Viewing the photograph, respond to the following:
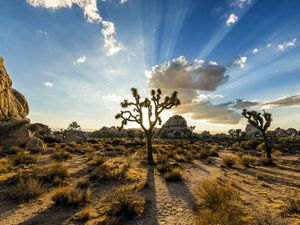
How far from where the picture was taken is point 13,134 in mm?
21969

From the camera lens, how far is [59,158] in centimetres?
1647

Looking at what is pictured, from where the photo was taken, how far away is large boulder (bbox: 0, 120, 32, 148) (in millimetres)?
21359

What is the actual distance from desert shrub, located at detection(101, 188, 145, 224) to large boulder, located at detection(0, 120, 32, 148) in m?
21.1

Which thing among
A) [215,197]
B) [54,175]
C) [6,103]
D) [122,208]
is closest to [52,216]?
[122,208]

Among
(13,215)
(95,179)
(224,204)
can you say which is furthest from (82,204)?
(224,204)

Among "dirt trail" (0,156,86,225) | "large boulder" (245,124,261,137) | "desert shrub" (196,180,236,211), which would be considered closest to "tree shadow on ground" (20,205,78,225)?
"dirt trail" (0,156,86,225)

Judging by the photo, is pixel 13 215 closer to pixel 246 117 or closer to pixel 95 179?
pixel 95 179

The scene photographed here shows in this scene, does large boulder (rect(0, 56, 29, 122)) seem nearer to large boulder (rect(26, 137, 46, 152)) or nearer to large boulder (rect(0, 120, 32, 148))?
large boulder (rect(0, 120, 32, 148))

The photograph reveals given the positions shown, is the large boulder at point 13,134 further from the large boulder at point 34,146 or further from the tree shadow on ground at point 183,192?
the tree shadow on ground at point 183,192

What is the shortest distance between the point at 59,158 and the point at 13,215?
1169 cm

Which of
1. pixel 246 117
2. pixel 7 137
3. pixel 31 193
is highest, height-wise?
pixel 246 117

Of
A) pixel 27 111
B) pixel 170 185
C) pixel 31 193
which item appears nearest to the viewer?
pixel 31 193

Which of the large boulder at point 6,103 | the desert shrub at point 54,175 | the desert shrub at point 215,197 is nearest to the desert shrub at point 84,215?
the desert shrub at point 215,197

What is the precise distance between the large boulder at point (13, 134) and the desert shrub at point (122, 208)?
21138 mm
